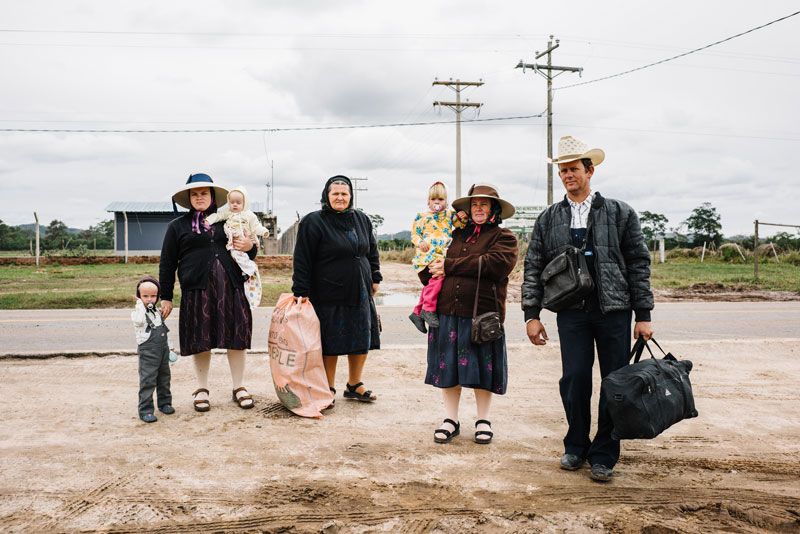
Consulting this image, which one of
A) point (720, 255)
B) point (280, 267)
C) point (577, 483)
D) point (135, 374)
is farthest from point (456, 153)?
point (577, 483)

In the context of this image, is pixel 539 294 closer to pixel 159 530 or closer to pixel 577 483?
pixel 577 483

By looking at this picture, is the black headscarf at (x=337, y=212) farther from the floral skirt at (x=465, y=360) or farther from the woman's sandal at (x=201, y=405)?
the woman's sandal at (x=201, y=405)

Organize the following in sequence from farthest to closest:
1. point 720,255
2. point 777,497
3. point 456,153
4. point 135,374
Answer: point 720,255, point 456,153, point 135,374, point 777,497

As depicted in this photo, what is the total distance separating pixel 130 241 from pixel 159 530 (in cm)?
3831

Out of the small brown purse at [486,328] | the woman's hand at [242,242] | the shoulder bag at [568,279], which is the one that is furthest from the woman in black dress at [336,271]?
the shoulder bag at [568,279]

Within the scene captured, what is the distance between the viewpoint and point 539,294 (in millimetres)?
4102

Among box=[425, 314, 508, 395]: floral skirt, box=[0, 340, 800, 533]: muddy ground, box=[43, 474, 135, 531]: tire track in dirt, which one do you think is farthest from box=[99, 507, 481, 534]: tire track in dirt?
box=[425, 314, 508, 395]: floral skirt

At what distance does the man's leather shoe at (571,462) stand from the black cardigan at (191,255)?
289 cm

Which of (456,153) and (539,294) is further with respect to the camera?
(456,153)

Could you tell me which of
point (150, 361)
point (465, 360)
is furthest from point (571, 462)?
point (150, 361)

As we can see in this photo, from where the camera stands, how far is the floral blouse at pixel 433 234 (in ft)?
15.8

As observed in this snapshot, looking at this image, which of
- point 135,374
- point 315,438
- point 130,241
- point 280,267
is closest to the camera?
point 315,438

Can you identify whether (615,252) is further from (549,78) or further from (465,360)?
(549,78)

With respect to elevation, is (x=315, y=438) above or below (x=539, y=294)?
below
